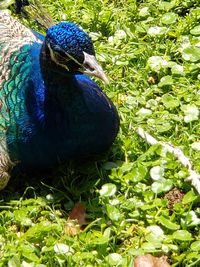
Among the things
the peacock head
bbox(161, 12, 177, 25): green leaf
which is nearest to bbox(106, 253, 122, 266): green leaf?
the peacock head

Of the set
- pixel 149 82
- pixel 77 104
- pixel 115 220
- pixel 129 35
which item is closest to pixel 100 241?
pixel 115 220

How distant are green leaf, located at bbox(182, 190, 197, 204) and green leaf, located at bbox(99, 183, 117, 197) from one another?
32cm

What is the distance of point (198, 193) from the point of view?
342 cm

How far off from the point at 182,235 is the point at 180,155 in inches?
19.8

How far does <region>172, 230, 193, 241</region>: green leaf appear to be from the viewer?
320 centimetres

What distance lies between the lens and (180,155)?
3.61 meters

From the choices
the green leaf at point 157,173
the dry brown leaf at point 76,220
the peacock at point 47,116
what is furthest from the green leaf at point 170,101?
Result: the dry brown leaf at point 76,220

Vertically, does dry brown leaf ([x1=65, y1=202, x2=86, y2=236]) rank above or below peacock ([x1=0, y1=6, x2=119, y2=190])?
below

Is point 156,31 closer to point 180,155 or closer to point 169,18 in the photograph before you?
point 169,18

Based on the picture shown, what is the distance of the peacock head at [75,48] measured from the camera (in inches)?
128

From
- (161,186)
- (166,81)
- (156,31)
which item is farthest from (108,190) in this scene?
(156,31)

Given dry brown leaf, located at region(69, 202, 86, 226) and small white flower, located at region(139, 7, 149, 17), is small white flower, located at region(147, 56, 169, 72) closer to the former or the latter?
small white flower, located at region(139, 7, 149, 17)

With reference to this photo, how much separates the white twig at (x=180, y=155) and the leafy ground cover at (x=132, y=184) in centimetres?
3

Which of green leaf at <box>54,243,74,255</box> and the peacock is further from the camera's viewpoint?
the peacock
